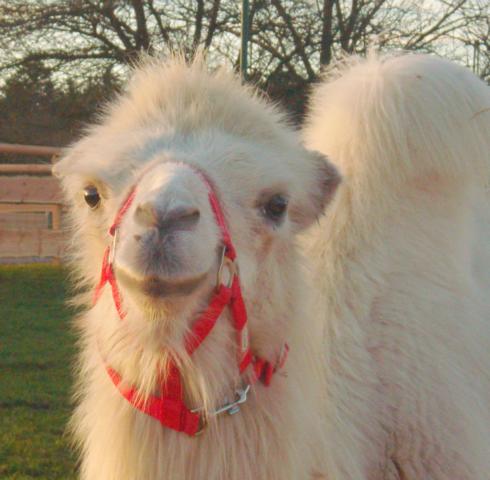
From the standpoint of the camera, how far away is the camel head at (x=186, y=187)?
1918 millimetres

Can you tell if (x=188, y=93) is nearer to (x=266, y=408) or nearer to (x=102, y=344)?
(x=102, y=344)

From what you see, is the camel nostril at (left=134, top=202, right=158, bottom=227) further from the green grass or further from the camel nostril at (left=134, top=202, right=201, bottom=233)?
the green grass

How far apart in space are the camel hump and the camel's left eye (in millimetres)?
910

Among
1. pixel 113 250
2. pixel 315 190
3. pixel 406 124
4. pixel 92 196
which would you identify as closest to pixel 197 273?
pixel 113 250

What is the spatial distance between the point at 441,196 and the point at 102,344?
169cm

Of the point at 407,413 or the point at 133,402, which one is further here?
the point at 407,413

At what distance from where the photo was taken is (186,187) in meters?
2.00

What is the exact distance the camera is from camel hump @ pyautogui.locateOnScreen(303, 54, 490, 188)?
334 centimetres

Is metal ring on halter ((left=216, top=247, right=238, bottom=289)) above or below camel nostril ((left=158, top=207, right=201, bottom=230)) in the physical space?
below

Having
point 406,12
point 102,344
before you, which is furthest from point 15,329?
point 406,12

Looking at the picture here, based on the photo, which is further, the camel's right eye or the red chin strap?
the camel's right eye

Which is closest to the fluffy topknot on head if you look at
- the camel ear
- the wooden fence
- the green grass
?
the camel ear

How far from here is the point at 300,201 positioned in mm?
2600

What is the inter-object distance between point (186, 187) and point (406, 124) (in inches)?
63.9
